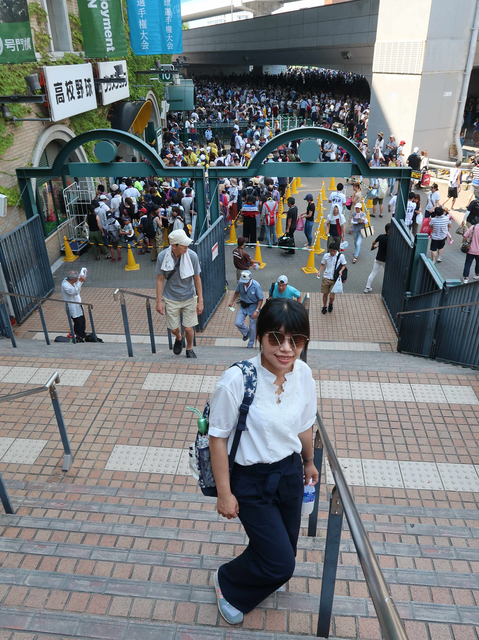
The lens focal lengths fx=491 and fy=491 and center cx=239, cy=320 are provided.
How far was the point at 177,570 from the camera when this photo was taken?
9.80 ft

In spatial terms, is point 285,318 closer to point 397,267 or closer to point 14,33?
point 397,267

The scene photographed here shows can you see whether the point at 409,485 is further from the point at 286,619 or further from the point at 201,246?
the point at 201,246

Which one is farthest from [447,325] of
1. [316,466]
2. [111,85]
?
[111,85]

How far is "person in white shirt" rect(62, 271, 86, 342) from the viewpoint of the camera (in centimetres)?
849

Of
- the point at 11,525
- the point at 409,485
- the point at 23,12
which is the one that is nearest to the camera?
the point at 11,525

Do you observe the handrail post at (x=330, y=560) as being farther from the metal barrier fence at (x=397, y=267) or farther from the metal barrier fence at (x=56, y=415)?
the metal barrier fence at (x=397, y=267)

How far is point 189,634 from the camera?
2480 millimetres

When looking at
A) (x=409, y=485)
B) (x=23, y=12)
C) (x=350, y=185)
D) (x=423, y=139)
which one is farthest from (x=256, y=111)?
(x=409, y=485)

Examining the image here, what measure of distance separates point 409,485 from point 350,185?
17400mm

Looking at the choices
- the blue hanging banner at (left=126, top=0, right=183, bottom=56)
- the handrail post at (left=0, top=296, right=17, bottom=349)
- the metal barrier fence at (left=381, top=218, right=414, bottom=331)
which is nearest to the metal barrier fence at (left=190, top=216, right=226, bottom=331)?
the handrail post at (left=0, top=296, right=17, bottom=349)

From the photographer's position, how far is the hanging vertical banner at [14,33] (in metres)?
8.70

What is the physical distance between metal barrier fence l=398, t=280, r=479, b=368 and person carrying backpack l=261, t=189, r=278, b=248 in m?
5.95

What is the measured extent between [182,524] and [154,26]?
16.7 metres

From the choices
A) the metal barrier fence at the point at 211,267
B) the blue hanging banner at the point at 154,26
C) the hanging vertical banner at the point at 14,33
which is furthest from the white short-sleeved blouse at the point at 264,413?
the blue hanging banner at the point at 154,26
